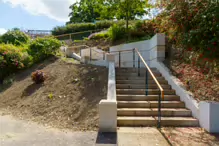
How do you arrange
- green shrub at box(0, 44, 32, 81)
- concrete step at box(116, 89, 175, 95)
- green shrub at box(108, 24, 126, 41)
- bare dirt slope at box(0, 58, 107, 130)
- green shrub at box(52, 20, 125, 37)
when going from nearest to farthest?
bare dirt slope at box(0, 58, 107, 130)
concrete step at box(116, 89, 175, 95)
green shrub at box(0, 44, 32, 81)
green shrub at box(108, 24, 126, 41)
green shrub at box(52, 20, 125, 37)

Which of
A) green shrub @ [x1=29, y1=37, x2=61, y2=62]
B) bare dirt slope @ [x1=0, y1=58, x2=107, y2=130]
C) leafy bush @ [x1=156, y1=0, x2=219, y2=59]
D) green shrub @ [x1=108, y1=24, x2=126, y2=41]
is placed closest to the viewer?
leafy bush @ [x1=156, y1=0, x2=219, y2=59]

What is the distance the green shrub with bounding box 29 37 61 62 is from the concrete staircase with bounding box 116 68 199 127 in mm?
5343

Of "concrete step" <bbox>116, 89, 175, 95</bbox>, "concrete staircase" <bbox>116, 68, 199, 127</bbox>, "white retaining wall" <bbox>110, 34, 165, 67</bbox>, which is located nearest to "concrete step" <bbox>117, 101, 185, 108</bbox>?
"concrete staircase" <bbox>116, 68, 199, 127</bbox>

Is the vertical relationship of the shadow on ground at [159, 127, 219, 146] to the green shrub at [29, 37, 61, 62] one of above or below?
below

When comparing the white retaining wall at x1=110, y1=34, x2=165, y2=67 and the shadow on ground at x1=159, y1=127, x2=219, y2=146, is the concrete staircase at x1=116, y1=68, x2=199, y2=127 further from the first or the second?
the white retaining wall at x1=110, y1=34, x2=165, y2=67

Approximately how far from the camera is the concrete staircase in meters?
5.70

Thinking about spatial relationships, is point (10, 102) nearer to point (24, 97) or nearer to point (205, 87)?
point (24, 97)

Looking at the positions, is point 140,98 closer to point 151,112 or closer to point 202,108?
point 151,112

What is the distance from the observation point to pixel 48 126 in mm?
5867

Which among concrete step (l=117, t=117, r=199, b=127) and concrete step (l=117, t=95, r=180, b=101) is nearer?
concrete step (l=117, t=117, r=199, b=127)

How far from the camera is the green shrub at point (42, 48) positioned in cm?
1172

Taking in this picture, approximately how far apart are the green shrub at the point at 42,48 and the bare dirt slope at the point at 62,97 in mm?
1906

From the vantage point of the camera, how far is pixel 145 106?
6438 mm

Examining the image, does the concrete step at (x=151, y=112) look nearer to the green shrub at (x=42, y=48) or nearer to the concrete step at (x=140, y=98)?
the concrete step at (x=140, y=98)
